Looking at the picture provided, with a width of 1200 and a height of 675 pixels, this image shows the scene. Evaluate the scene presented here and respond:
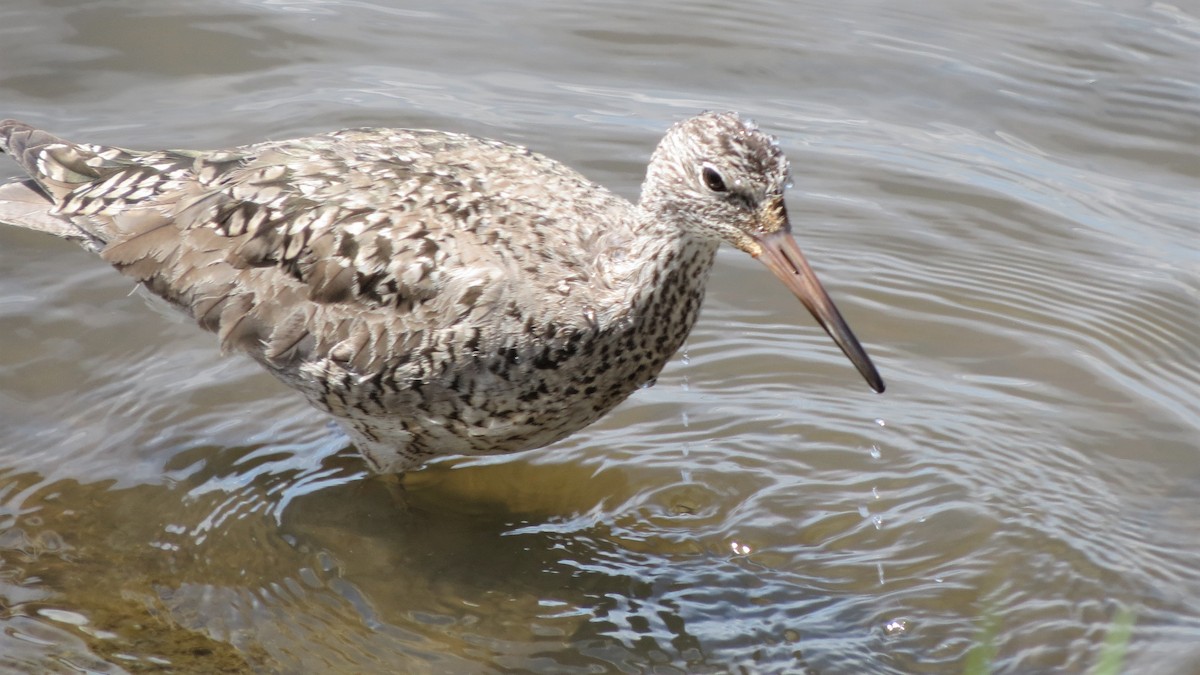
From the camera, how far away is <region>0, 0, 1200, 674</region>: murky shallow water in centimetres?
554

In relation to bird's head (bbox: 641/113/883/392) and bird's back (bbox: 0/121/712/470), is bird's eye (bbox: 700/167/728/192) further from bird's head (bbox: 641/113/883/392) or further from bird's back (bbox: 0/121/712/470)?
bird's back (bbox: 0/121/712/470)

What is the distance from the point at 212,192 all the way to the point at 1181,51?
6.27m

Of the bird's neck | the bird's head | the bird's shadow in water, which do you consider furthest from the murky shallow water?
the bird's head

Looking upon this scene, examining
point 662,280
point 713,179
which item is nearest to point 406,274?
point 662,280

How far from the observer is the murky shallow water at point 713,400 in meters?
5.54

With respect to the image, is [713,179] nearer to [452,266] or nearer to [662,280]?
[662,280]

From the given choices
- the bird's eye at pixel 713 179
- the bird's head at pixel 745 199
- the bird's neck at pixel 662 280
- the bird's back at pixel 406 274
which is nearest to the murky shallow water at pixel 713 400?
the bird's back at pixel 406 274

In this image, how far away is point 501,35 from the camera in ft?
31.3

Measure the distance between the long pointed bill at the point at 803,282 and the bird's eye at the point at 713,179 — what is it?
233 millimetres

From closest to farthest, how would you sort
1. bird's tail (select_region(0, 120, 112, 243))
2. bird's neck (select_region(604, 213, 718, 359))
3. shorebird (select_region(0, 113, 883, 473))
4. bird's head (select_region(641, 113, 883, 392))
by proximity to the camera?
bird's head (select_region(641, 113, 883, 392)) → shorebird (select_region(0, 113, 883, 473)) → bird's neck (select_region(604, 213, 718, 359)) → bird's tail (select_region(0, 120, 112, 243))

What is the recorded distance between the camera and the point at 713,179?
5188 mm

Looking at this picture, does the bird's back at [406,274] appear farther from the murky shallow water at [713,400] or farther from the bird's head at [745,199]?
the murky shallow water at [713,400]

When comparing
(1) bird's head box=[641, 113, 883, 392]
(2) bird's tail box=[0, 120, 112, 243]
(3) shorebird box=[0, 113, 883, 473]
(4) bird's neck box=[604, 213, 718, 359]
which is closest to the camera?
(1) bird's head box=[641, 113, 883, 392]

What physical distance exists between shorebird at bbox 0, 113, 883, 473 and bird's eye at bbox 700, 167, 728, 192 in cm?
1
